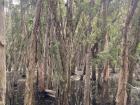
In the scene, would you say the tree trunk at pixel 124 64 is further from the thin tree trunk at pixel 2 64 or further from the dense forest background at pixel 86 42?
the thin tree trunk at pixel 2 64

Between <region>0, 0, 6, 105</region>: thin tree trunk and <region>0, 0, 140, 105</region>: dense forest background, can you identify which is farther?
<region>0, 0, 140, 105</region>: dense forest background

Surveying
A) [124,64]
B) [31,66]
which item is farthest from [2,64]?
[124,64]

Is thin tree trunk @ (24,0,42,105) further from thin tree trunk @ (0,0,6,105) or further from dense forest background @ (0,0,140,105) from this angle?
thin tree trunk @ (0,0,6,105)

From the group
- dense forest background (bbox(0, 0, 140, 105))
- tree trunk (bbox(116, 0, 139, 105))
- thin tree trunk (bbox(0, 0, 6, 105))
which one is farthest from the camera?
dense forest background (bbox(0, 0, 140, 105))

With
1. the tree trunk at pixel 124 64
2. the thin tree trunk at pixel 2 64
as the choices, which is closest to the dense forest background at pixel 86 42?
the tree trunk at pixel 124 64

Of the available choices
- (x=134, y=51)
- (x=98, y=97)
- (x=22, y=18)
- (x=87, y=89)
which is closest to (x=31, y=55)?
(x=87, y=89)

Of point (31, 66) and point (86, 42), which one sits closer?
point (31, 66)

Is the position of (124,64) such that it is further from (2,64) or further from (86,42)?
(2,64)

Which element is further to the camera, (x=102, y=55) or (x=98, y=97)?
(x=98, y=97)

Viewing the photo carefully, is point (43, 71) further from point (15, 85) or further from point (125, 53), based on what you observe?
point (125, 53)

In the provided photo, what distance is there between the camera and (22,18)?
1931 centimetres

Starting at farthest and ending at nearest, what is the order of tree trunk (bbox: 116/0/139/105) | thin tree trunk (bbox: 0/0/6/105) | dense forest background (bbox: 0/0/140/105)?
dense forest background (bbox: 0/0/140/105)
tree trunk (bbox: 116/0/139/105)
thin tree trunk (bbox: 0/0/6/105)

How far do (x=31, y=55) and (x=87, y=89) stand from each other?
267 centimetres

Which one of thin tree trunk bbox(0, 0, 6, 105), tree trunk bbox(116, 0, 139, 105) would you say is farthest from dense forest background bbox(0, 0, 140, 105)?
thin tree trunk bbox(0, 0, 6, 105)
